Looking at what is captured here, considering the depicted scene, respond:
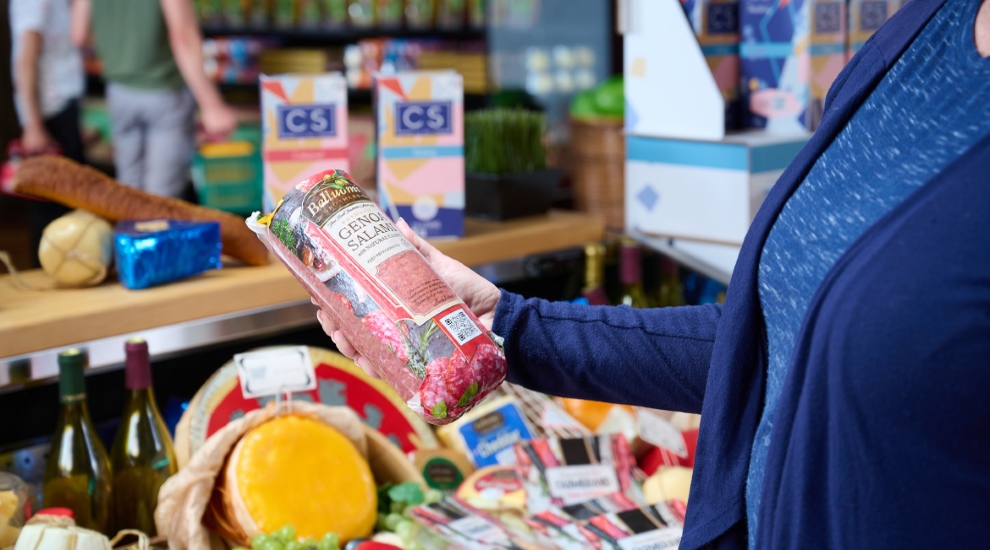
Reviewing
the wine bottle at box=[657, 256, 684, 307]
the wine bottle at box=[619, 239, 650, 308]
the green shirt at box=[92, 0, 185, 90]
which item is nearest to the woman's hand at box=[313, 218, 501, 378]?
the wine bottle at box=[619, 239, 650, 308]

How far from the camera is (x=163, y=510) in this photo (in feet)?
5.38

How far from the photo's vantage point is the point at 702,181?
2.32m

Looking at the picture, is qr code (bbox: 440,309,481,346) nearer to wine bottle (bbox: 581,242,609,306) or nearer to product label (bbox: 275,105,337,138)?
product label (bbox: 275,105,337,138)

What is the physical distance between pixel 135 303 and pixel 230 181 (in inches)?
22.5

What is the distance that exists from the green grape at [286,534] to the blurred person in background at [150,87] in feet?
8.60

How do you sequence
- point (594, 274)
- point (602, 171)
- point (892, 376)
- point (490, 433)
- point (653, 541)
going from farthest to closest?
point (602, 171)
point (594, 274)
point (490, 433)
point (653, 541)
point (892, 376)

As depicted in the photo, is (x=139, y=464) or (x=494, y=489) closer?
(x=139, y=464)

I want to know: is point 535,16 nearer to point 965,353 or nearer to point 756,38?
point 756,38

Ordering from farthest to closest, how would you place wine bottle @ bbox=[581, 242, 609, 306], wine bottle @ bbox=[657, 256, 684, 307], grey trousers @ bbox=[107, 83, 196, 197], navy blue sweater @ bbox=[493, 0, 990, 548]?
grey trousers @ bbox=[107, 83, 196, 197], wine bottle @ bbox=[657, 256, 684, 307], wine bottle @ bbox=[581, 242, 609, 306], navy blue sweater @ bbox=[493, 0, 990, 548]

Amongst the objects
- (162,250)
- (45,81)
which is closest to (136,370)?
(162,250)

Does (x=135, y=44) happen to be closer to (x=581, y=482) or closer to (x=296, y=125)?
(x=296, y=125)

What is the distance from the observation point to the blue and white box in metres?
2.25

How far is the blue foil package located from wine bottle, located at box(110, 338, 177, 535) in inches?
8.8

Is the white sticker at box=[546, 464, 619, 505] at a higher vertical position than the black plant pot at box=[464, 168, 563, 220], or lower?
lower
